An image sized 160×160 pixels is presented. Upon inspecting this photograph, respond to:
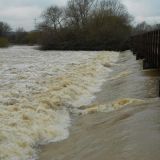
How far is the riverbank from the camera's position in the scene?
7.70 meters

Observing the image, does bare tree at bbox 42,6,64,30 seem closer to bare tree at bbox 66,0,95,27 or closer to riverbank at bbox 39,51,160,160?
bare tree at bbox 66,0,95,27

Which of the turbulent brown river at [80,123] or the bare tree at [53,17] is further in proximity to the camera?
the bare tree at [53,17]

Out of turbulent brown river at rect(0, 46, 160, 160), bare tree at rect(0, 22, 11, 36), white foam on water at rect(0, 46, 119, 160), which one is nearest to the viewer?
turbulent brown river at rect(0, 46, 160, 160)

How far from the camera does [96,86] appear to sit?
17.7 metres

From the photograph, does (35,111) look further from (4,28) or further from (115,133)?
(4,28)

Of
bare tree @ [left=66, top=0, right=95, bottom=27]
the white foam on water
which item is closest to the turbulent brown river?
the white foam on water

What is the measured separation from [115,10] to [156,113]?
257 ft

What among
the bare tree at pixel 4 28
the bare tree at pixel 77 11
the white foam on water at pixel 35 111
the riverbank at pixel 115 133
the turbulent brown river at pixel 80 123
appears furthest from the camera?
the bare tree at pixel 4 28

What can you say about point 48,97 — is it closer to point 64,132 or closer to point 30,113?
point 30,113

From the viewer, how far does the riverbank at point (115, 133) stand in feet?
25.2

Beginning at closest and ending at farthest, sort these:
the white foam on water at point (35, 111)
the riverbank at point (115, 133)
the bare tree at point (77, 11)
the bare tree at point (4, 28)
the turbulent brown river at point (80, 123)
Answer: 1. the riverbank at point (115, 133)
2. the turbulent brown river at point (80, 123)
3. the white foam on water at point (35, 111)
4. the bare tree at point (77, 11)
5. the bare tree at point (4, 28)

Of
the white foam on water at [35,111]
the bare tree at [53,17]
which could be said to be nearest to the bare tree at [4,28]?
the bare tree at [53,17]

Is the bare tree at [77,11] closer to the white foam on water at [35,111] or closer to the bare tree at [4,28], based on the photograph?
the bare tree at [4,28]

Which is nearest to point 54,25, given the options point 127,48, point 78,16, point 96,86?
point 78,16
